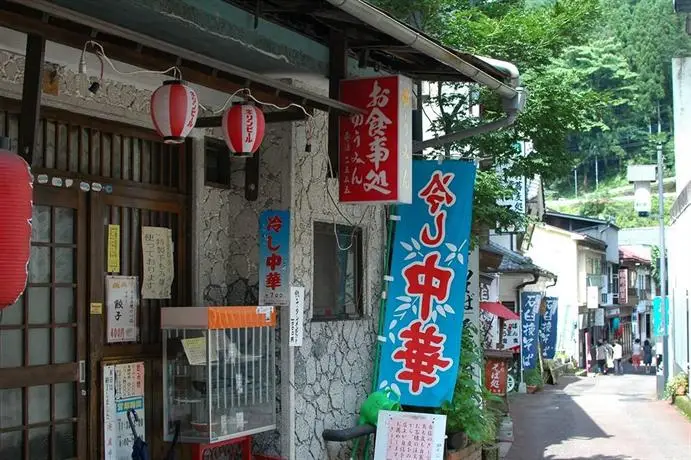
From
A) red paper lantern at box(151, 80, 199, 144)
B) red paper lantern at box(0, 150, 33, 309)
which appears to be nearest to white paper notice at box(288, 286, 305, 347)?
red paper lantern at box(151, 80, 199, 144)

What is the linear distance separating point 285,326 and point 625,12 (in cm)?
9751

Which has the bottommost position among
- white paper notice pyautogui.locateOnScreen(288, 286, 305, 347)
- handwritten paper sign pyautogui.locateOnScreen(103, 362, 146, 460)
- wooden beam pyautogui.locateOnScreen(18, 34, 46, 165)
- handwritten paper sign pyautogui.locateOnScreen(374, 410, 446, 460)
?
handwritten paper sign pyautogui.locateOnScreen(374, 410, 446, 460)

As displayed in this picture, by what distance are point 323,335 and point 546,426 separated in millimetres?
13762

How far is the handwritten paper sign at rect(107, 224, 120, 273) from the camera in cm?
792

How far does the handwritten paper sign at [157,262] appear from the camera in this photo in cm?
831

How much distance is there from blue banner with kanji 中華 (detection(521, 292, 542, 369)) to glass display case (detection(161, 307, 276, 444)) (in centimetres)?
2582

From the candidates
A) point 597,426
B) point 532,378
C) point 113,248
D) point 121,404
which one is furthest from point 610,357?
point 113,248

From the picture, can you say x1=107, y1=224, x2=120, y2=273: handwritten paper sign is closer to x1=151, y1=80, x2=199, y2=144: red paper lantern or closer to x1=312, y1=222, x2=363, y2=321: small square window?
x1=151, y1=80, x2=199, y2=144: red paper lantern

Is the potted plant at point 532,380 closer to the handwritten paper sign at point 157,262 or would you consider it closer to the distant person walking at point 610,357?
the distant person walking at point 610,357

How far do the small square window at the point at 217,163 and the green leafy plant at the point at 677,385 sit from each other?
22213 millimetres

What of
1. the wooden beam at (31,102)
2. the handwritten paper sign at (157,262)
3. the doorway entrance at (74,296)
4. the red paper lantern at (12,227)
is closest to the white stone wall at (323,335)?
the handwritten paper sign at (157,262)

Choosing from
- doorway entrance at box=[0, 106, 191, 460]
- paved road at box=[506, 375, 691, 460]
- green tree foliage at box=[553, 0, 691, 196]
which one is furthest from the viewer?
green tree foliage at box=[553, 0, 691, 196]

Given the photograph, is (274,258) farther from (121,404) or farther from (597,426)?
(597,426)

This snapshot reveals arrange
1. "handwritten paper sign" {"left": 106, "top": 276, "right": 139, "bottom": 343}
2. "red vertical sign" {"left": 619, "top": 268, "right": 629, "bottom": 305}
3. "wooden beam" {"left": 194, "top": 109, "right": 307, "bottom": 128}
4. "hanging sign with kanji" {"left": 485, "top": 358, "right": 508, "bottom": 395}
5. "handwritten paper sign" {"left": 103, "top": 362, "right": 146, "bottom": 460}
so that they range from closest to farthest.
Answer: "handwritten paper sign" {"left": 103, "top": 362, "right": 146, "bottom": 460} < "handwritten paper sign" {"left": 106, "top": 276, "right": 139, "bottom": 343} < "wooden beam" {"left": 194, "top": 109, "right": 307, "bottom": 128} < "hanging sign with kanji" {"left": 485, "top": 358, "right": 508, "bottom": 395} < "red vertical sign" {"left": 619, "top": 268, "right": 629, "bottom": 305}
